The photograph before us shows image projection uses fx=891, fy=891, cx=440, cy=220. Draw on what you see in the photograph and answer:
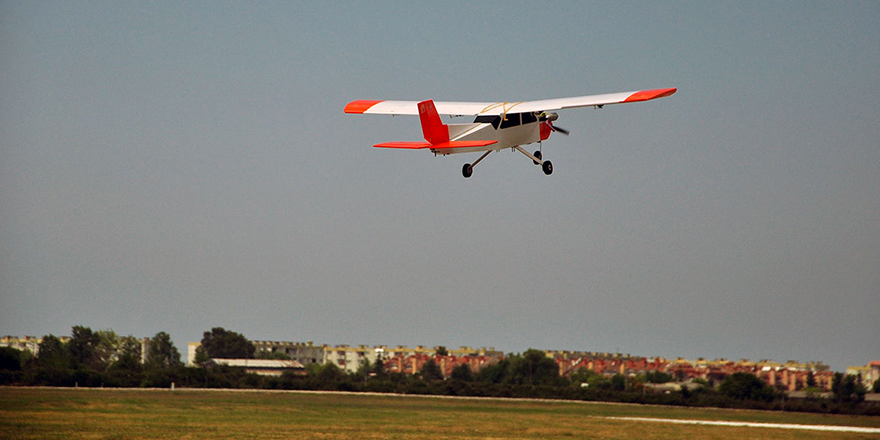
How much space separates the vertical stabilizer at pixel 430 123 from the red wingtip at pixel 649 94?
4517 mm

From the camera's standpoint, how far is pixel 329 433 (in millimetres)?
44562

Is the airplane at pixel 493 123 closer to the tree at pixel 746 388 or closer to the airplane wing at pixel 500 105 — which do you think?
the airplane wing at pixel 500 105

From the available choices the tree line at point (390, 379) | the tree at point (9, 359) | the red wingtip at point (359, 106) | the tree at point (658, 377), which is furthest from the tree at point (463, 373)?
the red wingtip at point (359, 106)

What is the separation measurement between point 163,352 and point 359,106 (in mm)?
71169

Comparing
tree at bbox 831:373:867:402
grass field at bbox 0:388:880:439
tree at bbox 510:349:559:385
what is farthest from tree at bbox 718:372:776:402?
tree at bbox 510:349:559:385

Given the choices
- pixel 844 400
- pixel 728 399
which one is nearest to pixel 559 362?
pixel 728 399

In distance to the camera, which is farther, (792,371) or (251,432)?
(792,371)

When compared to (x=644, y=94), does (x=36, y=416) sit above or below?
below

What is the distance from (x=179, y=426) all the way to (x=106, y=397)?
51.5 ft

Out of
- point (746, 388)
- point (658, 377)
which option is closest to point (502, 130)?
point (746, 388)

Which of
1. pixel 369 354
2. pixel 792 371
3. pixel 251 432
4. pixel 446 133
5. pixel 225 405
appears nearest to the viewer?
pixel 446 133

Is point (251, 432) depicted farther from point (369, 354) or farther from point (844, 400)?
point (369, 354)

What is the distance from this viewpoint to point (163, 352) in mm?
87938

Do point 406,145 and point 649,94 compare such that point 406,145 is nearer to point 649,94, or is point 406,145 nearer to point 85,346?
point 649,94
